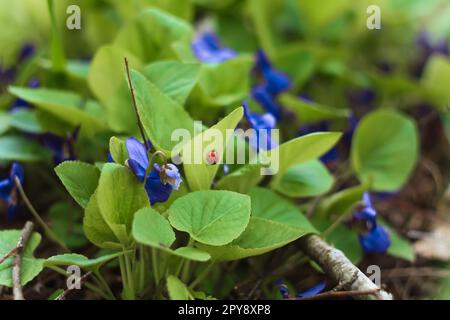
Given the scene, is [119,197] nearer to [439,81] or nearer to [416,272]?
[416,272]

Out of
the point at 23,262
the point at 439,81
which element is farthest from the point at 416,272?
the point at 23,262

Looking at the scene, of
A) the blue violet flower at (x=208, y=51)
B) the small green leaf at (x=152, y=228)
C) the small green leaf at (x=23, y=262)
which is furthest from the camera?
the blue violet flower at (x=208, y=51)

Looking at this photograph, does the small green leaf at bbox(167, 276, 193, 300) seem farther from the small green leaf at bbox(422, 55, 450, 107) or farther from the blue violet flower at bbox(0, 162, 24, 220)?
the small green leaf at bbox(422, 55, 450, 107)

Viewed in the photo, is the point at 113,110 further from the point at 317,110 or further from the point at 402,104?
the point at 402,104

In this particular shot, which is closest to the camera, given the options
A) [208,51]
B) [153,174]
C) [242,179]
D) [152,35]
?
[153,174]

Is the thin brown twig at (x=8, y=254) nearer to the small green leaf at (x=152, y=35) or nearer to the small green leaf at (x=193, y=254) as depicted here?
the small green leaf at (x=193, y=254)

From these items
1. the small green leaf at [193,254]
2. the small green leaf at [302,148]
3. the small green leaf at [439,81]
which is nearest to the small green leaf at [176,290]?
the small green leaf at [193,254]
